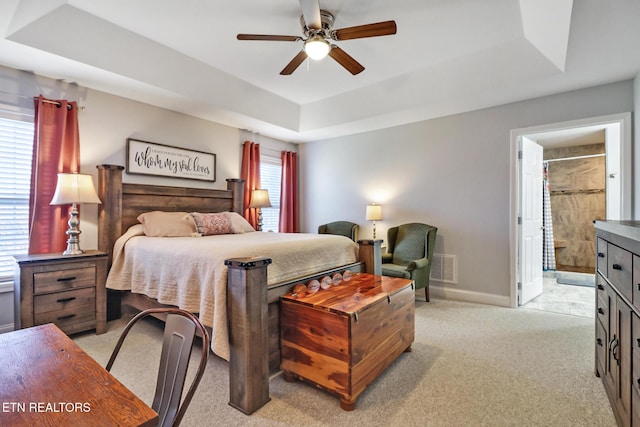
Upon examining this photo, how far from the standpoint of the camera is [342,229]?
510cm

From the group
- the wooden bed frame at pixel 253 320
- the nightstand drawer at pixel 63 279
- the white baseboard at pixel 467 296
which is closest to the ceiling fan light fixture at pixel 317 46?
the wooden bed frame at pixel 253 320

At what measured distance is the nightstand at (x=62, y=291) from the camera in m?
2.55

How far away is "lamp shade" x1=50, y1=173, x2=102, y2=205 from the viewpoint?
2.83 metres

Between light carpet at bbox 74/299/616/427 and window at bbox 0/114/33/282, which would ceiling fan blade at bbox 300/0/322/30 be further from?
window at bbox 0/114/33/282

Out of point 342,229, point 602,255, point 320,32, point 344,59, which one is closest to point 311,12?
point 320,32

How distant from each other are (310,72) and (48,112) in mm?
2667

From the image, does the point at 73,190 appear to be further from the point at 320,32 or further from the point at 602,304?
the point at 602,304

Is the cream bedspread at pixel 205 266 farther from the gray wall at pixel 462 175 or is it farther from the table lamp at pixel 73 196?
the gray wall at pixel 462 175

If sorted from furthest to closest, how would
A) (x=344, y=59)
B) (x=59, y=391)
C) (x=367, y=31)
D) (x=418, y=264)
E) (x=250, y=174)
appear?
(x=250, y=174), (x=418, y=264), (x=344, y=59), (x=367, y=31), (x=59, y=391)

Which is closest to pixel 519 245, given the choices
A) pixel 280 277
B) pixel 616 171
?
pixel 616 171

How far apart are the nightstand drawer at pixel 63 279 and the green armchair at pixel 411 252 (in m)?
3.06

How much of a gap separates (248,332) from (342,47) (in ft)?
9.12

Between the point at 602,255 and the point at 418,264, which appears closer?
the point at 602,255

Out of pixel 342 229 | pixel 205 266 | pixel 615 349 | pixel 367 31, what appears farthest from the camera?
pixel 342 229
